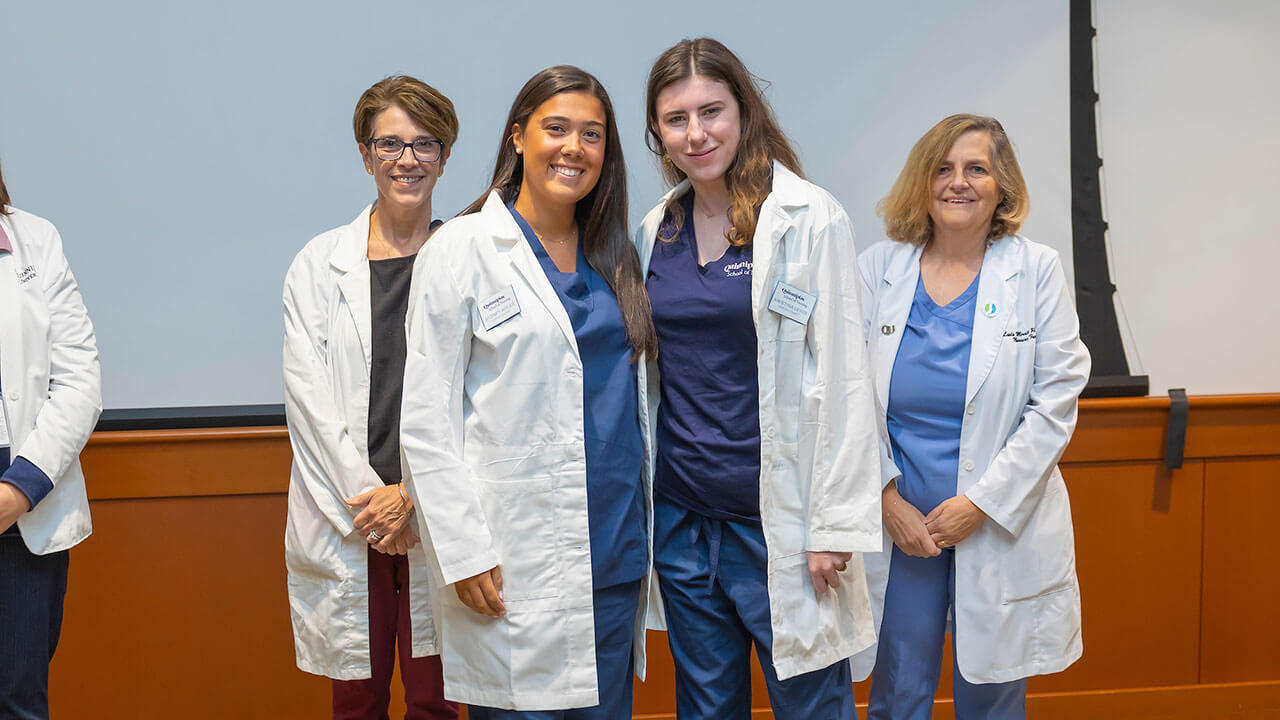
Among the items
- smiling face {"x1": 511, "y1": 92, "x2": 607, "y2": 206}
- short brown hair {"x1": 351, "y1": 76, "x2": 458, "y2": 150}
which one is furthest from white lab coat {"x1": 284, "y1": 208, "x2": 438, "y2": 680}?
smiling face {"x1": 511, "y1": 92, "x2": 607, "y2": 206}

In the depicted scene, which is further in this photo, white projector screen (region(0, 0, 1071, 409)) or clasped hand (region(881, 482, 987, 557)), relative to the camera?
white projector screen (region(0, 0, 1071, 409))

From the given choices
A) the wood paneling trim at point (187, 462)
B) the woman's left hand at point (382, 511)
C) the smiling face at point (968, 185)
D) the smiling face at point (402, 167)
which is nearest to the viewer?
the woman's left hand at point (382, 511)

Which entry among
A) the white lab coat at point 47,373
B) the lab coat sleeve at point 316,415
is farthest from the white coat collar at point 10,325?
the lab coat sleeve at point 316,415

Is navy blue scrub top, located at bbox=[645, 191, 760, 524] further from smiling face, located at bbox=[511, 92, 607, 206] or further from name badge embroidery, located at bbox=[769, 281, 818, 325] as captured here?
smiling face, located at bbox=[511, 92, 607, 206]

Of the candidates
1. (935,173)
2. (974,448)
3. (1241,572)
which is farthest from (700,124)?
(1241,572)

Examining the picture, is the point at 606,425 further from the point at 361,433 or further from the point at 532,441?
the point at 361,433

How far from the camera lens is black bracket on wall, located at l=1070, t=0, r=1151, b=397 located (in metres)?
2.94

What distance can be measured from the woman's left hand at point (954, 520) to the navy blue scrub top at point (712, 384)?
1.66ft

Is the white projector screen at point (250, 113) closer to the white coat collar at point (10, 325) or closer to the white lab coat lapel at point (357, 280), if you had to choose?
the white lab coat lapel at point (357, 280)

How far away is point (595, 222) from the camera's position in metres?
1.79

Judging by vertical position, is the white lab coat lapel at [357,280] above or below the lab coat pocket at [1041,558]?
above

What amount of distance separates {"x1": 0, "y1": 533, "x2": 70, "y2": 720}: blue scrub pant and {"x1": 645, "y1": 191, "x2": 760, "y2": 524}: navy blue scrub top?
1.26 metres

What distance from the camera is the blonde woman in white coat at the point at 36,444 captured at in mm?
1739

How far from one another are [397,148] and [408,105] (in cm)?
10
